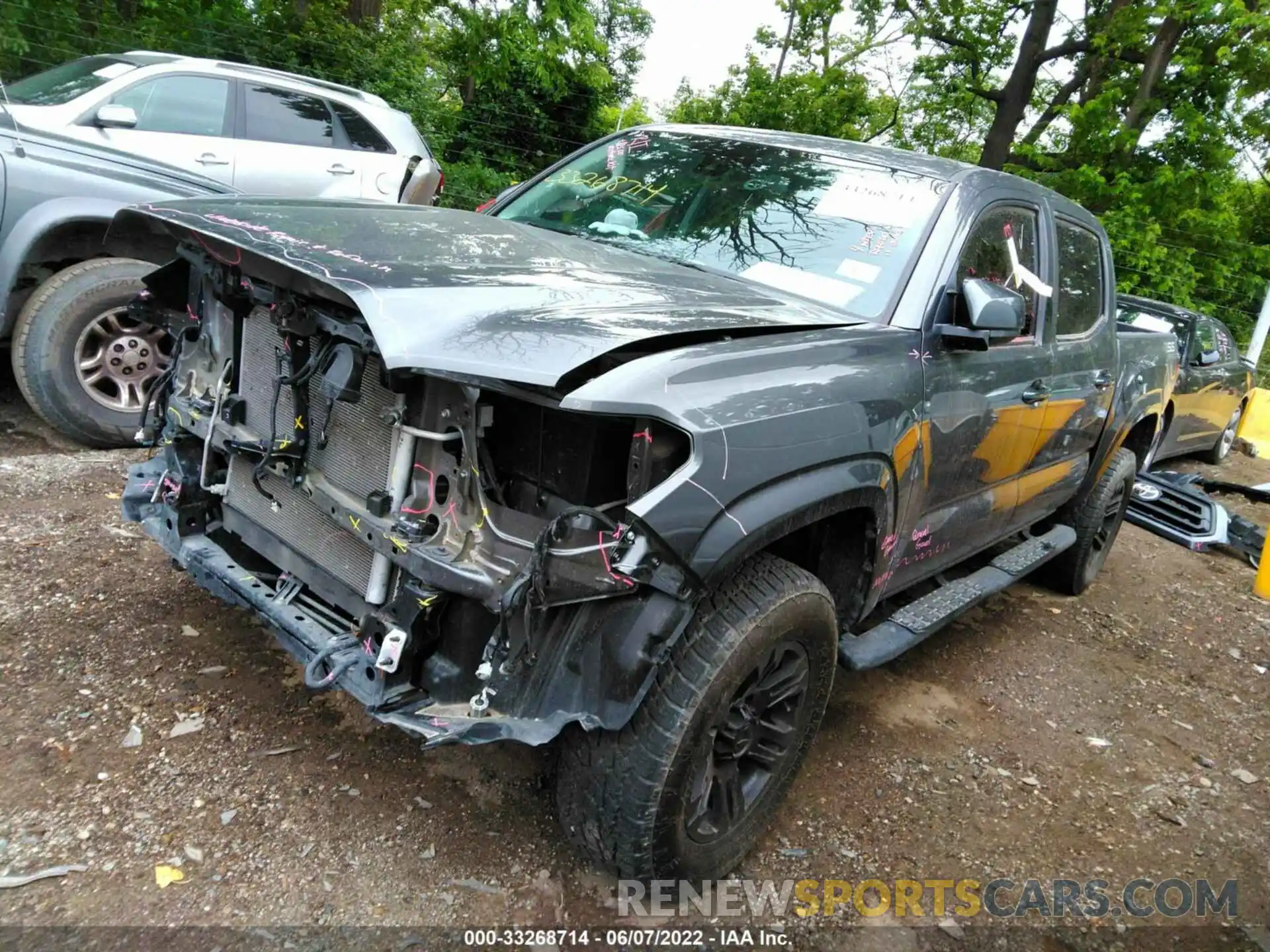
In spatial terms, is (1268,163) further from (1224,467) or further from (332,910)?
(332,910)

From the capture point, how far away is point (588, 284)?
2402 millimetres

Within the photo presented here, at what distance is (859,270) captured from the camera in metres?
2.90

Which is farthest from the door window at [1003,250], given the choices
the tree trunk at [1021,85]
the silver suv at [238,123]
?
the tree trunk at [1021,85]

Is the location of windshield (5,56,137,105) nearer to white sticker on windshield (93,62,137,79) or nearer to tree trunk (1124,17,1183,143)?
white sticker on windshield (93,62,137,79)

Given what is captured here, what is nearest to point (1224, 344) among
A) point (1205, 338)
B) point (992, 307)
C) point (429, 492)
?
point (1205, 338)

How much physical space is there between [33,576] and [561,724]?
260 cm

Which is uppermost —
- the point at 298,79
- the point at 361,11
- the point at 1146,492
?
A: the point at 361,11

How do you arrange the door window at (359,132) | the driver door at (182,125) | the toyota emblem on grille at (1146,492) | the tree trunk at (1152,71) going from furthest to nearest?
the tree trunk at (1152,71)
the toyota emblem on grille at (1146,492)
the door window at (359,132)
the driver door at (182,125)

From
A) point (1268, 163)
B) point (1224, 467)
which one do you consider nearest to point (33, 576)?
point (1224, 467)

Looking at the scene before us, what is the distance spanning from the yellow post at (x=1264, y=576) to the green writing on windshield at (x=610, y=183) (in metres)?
4.82

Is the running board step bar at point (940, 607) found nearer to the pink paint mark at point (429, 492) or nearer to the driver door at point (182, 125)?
the pink paint mark at point (429, 492)

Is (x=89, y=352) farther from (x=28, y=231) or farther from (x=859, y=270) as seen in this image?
(x=859, y=270)

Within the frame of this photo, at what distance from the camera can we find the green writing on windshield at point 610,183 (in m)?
3.44

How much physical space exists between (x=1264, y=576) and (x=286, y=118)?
7297 millimetres
